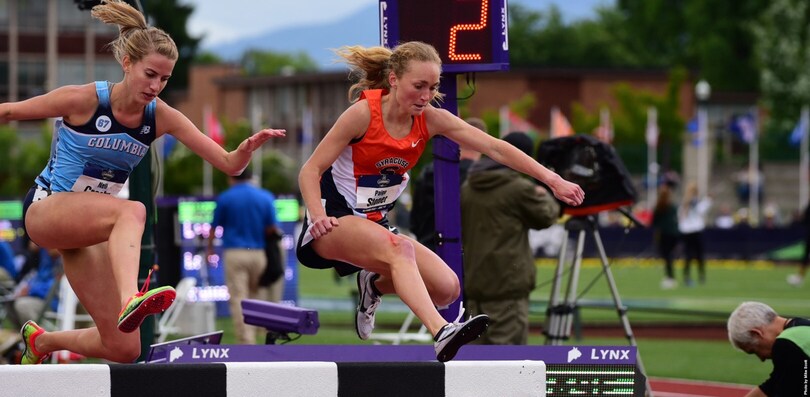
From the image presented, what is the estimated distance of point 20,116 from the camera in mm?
6902

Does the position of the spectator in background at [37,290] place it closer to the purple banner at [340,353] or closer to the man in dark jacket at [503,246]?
the man in dark jacket at [503,246]

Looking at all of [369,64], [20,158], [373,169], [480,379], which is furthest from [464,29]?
[20,158]

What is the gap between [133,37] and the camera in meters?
7.16

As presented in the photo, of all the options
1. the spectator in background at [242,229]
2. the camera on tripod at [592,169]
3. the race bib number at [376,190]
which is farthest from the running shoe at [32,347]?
the spectator in background at [242,229]

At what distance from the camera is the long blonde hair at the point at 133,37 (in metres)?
7.11

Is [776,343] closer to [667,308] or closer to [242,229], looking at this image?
[242,229]

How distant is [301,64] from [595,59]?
2795 inches

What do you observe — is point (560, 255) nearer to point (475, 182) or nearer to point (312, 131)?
point (475, 182)

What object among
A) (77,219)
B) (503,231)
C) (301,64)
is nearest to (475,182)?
(503,231)

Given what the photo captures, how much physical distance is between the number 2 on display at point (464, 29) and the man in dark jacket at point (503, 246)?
7.92 feet

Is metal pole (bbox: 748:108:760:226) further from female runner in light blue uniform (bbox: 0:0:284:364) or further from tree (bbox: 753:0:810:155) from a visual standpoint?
female runner in light blue uniform (bbox: 0:0:284:364)

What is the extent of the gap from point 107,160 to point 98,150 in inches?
3.4

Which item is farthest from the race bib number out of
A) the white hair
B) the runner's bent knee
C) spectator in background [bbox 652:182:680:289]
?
spectator in background [bbox 652:182:680:289]

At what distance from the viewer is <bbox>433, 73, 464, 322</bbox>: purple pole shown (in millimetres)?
8969
